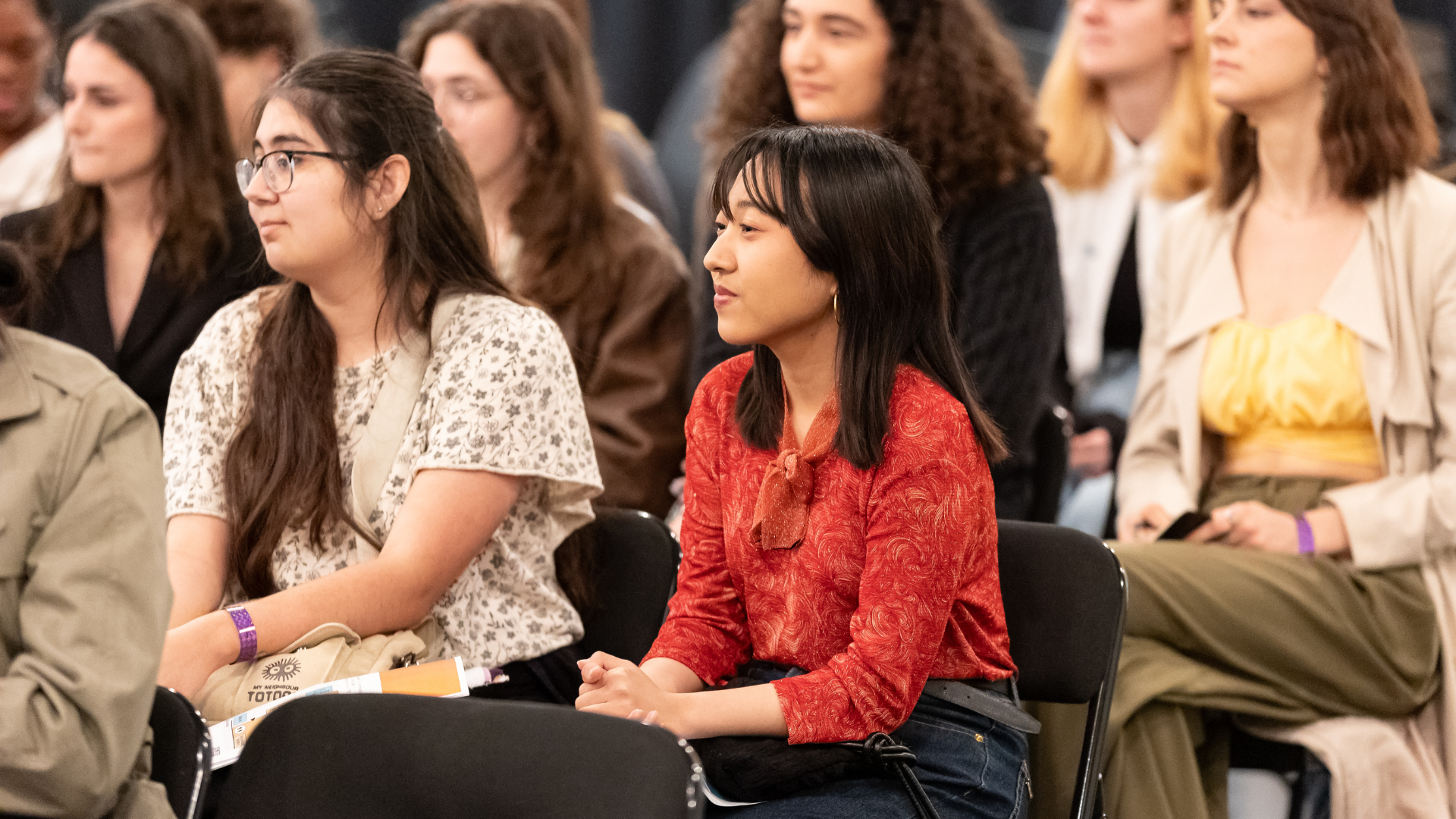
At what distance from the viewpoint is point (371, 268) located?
1.99m

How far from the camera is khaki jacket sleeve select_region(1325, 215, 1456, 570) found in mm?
2289

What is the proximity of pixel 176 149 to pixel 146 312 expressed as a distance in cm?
32

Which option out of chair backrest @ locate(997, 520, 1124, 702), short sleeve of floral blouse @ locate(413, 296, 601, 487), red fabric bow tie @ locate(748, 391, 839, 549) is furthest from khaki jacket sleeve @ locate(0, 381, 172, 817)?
chair backrest @ locate(997, 520, 1124, 702)

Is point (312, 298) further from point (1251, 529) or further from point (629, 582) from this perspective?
point (1251, 529)

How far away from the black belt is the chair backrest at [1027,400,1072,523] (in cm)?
102

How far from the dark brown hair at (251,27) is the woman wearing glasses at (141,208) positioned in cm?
68

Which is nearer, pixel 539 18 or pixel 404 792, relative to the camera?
pixel 404 792

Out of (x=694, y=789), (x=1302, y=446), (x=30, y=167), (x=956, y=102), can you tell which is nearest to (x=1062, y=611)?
Answer: (x=694, y=789)

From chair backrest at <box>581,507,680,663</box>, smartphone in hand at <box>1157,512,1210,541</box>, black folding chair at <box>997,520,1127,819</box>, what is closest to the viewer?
black folding chair at <box>997,520,1127,819</box>

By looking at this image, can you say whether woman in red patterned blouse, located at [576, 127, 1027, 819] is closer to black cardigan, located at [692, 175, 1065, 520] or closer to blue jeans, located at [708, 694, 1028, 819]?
blue jeans, located at [708, 694, 1028, 819]

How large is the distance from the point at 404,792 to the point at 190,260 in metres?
1.58

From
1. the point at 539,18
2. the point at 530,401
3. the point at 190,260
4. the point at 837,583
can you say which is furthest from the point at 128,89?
the point at 837,583

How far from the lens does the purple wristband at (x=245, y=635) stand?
1.72 meters

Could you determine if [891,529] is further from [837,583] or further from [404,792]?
[404,792]
